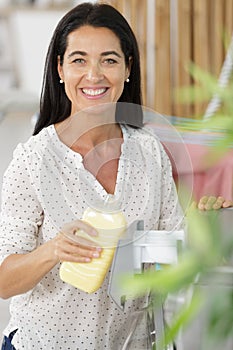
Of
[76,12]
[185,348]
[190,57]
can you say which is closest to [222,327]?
[185,348]

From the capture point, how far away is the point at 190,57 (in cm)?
430

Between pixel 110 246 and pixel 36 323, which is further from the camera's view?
pixel 36 323

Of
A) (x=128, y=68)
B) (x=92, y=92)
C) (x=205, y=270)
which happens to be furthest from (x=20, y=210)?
(x=205, y=270)

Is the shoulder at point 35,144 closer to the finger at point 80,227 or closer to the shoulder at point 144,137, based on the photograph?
the shoulder at point 144,137

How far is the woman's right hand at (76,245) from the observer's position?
1.00 meters

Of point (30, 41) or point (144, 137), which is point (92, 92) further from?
point (30, 41)

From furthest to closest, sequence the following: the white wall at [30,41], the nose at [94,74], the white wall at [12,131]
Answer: the white wall at [30,41]
the white wall at [12,131]
the nose at [94,74]

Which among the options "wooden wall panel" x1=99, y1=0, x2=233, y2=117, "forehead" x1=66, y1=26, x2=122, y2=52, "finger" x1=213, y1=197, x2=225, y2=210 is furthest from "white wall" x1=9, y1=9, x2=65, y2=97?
"finger" x1=213, y1=197, x2=225, y2=210

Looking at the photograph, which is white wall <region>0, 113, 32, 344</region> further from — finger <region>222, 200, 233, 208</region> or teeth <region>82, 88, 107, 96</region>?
finger <region>222, 200, 233, 208</region>

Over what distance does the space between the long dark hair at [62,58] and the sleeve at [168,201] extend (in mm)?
92

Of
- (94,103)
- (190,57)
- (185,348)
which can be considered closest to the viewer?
(185,348)

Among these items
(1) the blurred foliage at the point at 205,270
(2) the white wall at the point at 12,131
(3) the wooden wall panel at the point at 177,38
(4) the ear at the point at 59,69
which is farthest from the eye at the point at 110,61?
(2) the white wall at the point at 12,131

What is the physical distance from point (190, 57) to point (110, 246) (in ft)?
11.1

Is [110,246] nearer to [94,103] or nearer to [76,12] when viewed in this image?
[94,103]
